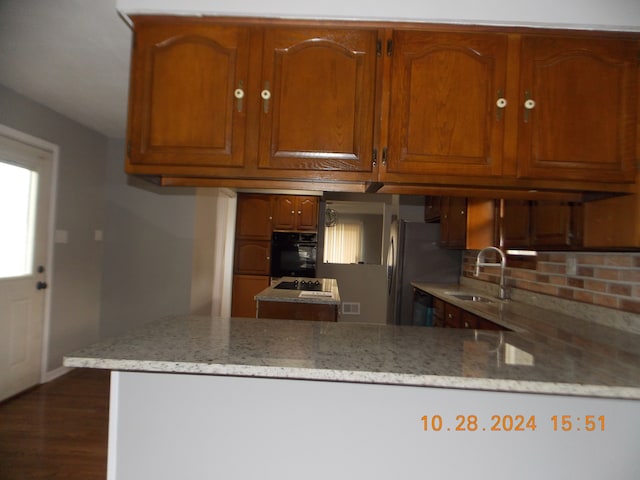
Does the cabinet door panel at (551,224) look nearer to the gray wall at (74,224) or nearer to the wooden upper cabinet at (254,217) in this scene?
the gray wall at (74,224)

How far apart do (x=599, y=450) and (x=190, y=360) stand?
1.27 m

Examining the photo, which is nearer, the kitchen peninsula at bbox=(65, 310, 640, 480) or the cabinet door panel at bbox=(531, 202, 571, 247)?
the kitchen peninsula at bbox=(65, 310, 640, 480)

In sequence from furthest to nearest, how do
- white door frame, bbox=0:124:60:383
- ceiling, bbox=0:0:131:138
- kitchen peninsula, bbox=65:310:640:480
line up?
white door frame, bbox=0:124:60:383, ceiling, bbox=0:0:131:138, kitchen peninsula, bbox=65:310:640:480

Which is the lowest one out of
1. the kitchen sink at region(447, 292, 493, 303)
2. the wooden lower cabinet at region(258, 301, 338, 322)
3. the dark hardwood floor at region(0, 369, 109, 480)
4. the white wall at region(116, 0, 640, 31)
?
the dark hardwood floor at region(0, 369, 109, 480)

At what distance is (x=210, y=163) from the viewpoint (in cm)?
145

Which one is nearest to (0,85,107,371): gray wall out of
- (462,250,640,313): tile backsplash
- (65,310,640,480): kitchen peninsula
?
(65,310,640,480): kitchen peninsula

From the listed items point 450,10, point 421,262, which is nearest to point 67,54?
point 450,10

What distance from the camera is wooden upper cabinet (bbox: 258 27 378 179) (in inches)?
56.6

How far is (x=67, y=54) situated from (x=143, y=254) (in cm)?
223

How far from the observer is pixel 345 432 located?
1210 millimetres

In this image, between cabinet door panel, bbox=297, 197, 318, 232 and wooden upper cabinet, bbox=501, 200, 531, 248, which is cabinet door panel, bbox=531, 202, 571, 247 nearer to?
wooden upper cabinet, bbox=501, 200, 531, 248

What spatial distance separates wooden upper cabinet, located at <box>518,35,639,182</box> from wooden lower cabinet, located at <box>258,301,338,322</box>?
6.05 feet

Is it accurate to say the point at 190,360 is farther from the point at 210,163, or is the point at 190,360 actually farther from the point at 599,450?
the point at 599,450

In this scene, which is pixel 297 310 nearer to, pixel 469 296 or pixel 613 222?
pixel 469 296
